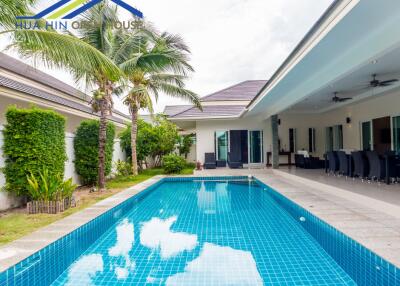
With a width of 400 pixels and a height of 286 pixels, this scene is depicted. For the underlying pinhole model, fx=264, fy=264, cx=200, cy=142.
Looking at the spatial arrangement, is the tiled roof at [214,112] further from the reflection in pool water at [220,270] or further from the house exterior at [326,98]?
the reflection in pool water at [220,270]

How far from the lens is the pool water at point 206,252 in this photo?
12.3ft

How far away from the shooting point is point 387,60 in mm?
6258

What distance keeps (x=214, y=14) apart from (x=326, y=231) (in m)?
14.2

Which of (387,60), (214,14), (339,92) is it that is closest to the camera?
(387,60)

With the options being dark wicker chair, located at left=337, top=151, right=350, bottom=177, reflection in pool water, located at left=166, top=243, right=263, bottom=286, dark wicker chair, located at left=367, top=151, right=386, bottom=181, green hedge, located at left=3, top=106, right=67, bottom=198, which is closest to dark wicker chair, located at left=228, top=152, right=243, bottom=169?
dark wicker chair, located at left=337, top=151, right=350, bottom=177

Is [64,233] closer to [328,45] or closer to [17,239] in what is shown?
[17,239]

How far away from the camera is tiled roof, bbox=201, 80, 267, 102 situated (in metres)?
19.7

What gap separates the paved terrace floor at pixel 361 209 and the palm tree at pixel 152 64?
21.5ft

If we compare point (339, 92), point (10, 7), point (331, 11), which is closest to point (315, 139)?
point (339, 92)

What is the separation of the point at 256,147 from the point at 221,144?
7.93 feet

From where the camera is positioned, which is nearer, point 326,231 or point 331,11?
point 331,11

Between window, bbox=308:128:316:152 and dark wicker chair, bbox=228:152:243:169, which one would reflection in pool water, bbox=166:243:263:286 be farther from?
window, bbox=308:128:316:152

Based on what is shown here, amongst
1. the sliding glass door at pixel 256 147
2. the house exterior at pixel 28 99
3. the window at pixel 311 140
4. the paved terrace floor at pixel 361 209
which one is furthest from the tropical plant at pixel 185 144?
the paved terrace floor at pixel 361 209

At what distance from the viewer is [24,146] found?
7000mm
